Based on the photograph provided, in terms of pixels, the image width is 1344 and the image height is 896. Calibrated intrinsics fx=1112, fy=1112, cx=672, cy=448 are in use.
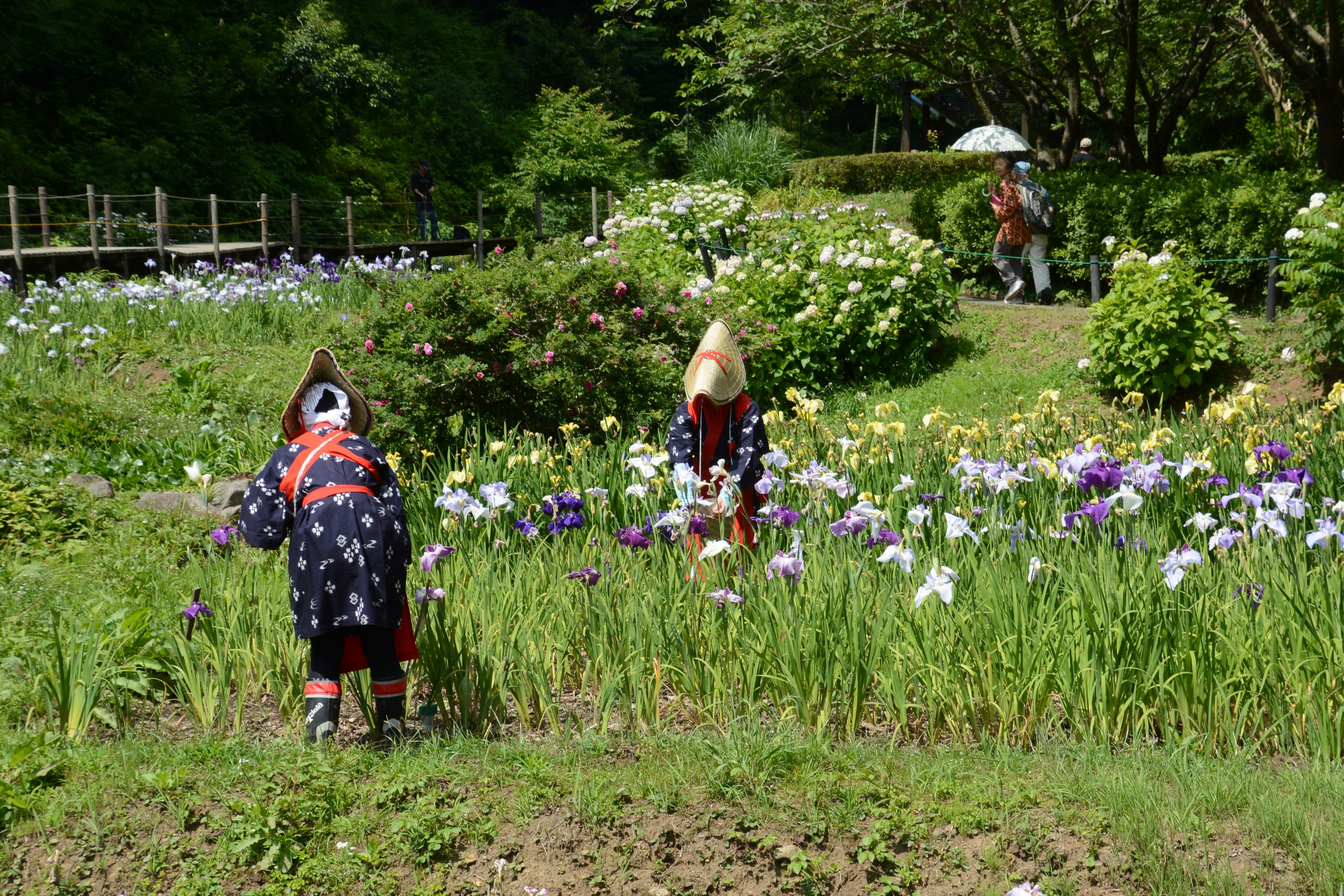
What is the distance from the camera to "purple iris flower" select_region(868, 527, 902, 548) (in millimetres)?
3627

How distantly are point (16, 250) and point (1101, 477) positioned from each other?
40.9 feet

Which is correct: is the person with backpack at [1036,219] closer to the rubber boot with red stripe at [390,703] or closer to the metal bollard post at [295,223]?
the rubber boot with red stripe at [390,703]

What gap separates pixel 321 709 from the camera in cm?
328

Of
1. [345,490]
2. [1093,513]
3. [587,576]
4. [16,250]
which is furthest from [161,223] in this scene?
[1093,513]

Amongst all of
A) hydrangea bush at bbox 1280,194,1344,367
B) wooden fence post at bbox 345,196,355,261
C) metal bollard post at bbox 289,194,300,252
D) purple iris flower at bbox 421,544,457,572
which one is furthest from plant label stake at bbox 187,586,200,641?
wooden fence post at bbox 345,196,355,261

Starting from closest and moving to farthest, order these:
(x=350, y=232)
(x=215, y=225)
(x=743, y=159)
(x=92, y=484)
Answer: (x=92, y=484), (x=215, y=225), (x=350, y=232), (x=743, y=159)

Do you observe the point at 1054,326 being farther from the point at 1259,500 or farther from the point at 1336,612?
the point at 1336,612

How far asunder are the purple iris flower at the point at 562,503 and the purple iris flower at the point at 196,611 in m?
1.25

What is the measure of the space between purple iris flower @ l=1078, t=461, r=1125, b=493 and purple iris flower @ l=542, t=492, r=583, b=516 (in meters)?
1.81

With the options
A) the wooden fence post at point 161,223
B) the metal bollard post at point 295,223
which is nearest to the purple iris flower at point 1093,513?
the wooden fence post at point 161,223

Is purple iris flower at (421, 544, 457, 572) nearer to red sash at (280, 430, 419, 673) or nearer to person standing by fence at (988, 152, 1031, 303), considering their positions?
red sash at (280, 430, 419, 673)

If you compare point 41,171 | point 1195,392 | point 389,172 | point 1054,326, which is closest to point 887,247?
point 1054,326

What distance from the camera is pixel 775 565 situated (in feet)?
11.7

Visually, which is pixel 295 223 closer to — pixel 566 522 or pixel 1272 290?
pixel 1272 290
